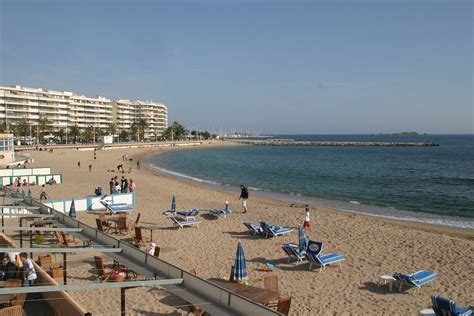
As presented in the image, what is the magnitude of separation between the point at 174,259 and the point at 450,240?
35.8 feet

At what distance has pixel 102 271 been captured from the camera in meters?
9.89

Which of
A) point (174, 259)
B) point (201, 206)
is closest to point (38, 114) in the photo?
point (201, 206)

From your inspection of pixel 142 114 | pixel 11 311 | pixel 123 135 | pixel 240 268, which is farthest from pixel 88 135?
pixel 11 311

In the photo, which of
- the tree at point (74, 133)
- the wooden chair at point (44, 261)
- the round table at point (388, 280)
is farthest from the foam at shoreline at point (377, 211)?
the tree at point (74, 133)

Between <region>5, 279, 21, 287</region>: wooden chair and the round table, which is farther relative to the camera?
the round table

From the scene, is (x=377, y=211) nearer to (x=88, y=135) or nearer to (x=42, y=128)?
(x=42, y=128)

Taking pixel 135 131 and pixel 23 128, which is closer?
pixel 23 128

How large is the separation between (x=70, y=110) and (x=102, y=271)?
4797 inches

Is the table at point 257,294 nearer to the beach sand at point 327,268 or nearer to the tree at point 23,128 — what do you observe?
the beach sand at point 327,268

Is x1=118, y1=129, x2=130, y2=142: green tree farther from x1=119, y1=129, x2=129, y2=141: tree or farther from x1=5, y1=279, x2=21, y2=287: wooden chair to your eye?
x1=5, y1=279, x2=21, y2=287: wooden chair

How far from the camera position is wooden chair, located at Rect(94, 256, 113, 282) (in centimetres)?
971

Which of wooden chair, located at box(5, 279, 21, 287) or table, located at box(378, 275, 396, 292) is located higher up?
wooden chair, located at box(5, 279, 21, 287)

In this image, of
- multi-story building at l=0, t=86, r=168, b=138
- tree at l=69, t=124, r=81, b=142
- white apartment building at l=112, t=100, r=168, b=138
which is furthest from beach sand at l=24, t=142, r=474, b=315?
white apartment building at l=112, t=100, r=168, b=138

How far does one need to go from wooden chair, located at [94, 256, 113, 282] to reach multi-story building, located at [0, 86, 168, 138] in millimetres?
80318
